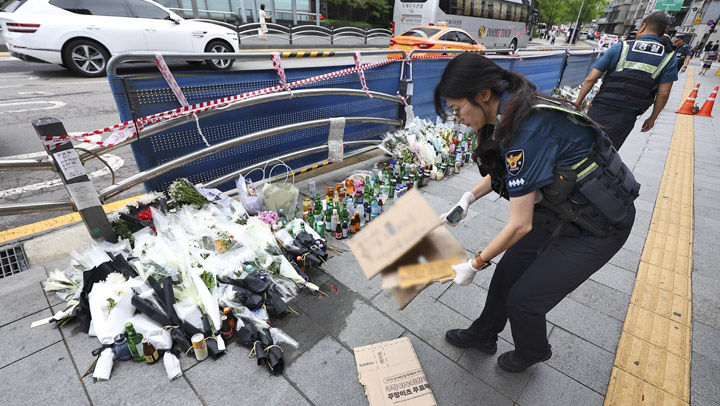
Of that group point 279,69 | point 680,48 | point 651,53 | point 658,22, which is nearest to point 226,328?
point 279,69

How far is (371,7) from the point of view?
28.8 m

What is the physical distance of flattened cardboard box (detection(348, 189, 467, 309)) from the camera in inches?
58.7

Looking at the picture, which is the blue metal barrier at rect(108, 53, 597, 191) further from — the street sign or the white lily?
the street sign

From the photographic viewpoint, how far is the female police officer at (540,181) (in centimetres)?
141

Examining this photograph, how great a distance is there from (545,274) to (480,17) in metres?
20.7

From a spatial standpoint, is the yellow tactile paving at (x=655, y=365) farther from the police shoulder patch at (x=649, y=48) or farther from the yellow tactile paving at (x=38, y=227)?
the yellow tactile paving at (x=38, y=227)

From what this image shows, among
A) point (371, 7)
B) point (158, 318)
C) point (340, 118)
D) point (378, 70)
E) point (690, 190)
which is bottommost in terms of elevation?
point (690, 190)

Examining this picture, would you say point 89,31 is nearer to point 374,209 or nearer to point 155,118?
point 155,118

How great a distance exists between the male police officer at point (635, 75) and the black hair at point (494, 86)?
Result: 334 cm

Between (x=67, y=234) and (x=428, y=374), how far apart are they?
3560mm

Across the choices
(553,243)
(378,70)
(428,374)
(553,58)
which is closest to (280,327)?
(428,374)

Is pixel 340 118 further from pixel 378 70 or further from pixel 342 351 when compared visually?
pixel 342 351

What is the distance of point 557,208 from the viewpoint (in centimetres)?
159

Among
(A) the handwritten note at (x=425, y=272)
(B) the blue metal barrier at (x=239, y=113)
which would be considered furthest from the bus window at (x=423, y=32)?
(A) the handwritten note at (x=425, y=272)
